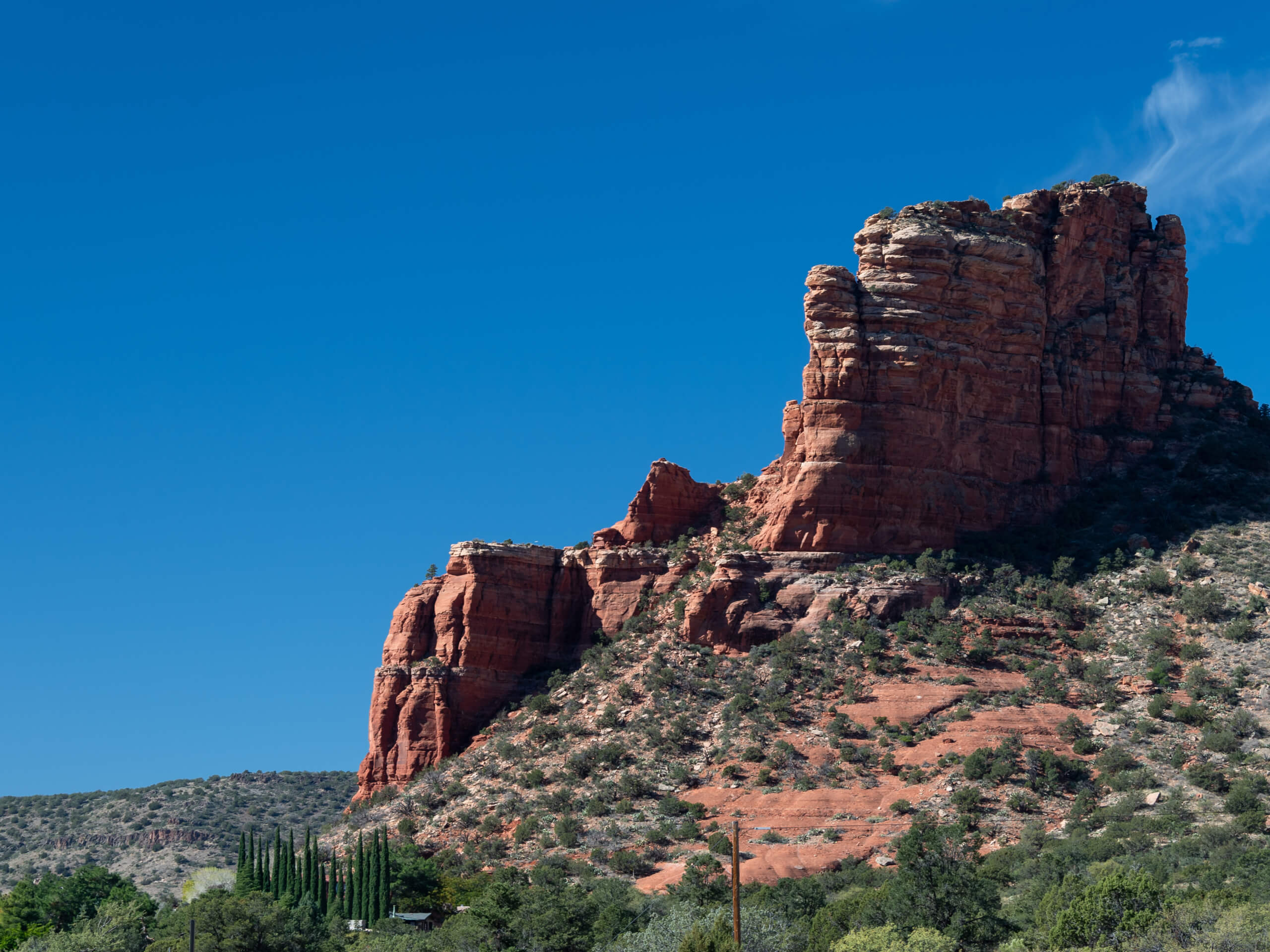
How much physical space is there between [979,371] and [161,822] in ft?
236

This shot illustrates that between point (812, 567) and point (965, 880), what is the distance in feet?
109

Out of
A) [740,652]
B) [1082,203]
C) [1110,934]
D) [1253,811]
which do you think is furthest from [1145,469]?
[1110,934]

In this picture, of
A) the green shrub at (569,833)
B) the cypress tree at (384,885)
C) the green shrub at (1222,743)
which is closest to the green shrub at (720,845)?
the green shrub at (569,833)

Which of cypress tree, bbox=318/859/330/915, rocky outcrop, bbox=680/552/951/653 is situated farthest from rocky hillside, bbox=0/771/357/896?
rocky outcrop, bbox=680/552/951/653

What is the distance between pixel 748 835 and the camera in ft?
281

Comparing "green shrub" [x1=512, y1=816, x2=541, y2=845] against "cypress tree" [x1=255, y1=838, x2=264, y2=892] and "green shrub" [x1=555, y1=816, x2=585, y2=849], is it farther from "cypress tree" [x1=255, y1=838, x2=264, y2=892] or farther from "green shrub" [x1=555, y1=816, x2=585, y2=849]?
"cypress tree" [x1=255, y1=838, x2=264, y2=892]

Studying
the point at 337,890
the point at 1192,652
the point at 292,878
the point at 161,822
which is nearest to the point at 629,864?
the point at 337,890

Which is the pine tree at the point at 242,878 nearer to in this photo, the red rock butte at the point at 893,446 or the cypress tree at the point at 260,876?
the cypress tree at the point at 260,876

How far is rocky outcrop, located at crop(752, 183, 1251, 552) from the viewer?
103 meters

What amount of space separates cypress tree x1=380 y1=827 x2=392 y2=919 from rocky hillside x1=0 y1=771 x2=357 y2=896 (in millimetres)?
38948

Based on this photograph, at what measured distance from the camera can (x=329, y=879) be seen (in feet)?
297

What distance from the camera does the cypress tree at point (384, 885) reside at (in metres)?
81.9

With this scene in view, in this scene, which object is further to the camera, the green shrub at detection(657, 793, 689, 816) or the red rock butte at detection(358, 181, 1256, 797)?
the red rock butte at detection(358, 181, 1256, 797)

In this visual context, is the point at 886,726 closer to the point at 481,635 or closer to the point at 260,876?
the point at 481,635
